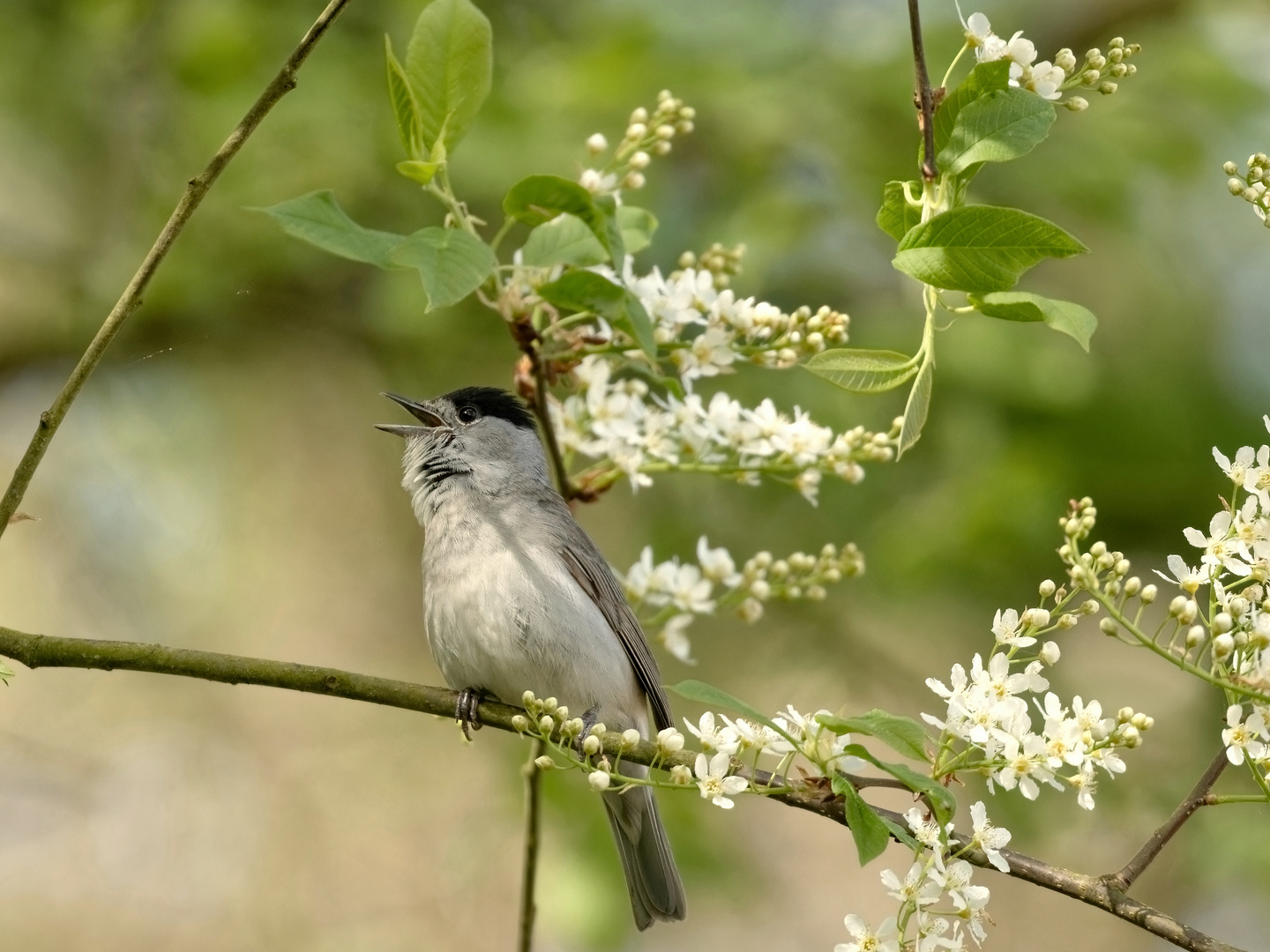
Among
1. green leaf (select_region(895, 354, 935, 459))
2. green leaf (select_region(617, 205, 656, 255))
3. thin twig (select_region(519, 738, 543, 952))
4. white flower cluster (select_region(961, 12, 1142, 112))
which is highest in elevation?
white flower cluster (select_region(961, 12, 1142, 112))

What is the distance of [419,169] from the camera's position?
9.02 ft

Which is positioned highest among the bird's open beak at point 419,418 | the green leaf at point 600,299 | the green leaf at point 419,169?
the green leaf at point 419,169

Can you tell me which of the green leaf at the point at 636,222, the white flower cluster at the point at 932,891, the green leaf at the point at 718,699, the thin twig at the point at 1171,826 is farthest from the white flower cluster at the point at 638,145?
the thin twig at the point at 1171,826

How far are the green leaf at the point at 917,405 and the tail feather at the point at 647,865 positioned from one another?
2457 millimetres

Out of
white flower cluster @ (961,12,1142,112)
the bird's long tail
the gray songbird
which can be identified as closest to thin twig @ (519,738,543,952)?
the gray songbird

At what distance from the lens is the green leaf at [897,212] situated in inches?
102

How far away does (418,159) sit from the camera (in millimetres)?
2926

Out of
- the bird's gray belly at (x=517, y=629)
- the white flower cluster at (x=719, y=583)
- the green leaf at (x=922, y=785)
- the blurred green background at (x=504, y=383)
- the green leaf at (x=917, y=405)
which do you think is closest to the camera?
the green leaf at (x=922, y=785)

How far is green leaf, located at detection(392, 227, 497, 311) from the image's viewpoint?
2404mm

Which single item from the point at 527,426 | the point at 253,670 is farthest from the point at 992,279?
the point at 527,426

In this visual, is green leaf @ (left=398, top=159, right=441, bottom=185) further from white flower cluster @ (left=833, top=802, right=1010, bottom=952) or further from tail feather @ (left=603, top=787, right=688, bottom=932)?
tail feather @ (left=603, top=787, right=688, bottom=932)

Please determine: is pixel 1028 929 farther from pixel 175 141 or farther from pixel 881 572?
pixel 175 141

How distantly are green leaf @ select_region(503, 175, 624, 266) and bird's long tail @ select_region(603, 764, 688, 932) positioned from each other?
2.46 m

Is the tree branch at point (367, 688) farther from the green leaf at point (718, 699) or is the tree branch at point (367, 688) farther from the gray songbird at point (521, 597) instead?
the gray songbird at point (521, 597)
